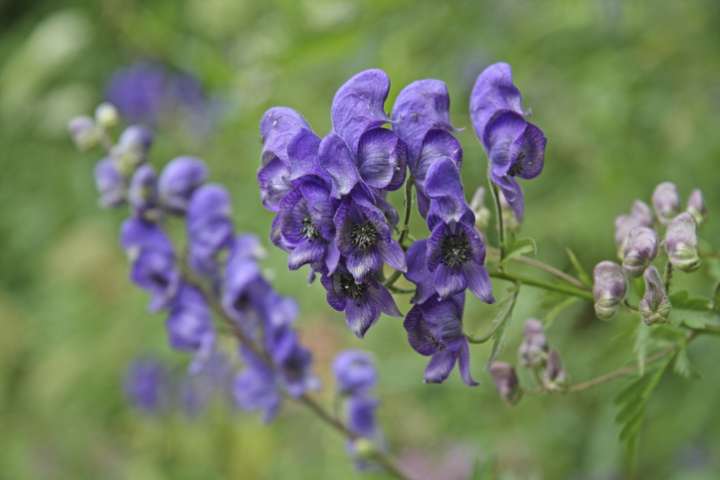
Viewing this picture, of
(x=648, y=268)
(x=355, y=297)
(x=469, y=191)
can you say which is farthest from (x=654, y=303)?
(x=469, y=191)

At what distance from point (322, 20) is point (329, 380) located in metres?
2.01

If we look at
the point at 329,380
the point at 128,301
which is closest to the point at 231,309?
the point at 329,380

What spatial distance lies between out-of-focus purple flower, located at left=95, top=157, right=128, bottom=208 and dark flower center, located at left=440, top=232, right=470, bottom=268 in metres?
1.22

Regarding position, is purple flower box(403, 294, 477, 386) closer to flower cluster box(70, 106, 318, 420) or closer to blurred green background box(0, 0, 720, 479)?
blurred green background box(0, 0, 720, 479)

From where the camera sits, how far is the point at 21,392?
6.12 metres

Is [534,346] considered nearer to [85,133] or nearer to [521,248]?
[521,248]

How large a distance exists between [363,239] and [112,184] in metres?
1.20

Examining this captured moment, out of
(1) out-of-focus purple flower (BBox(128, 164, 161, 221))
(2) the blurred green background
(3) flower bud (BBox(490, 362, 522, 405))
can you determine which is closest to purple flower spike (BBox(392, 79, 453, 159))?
(3) flower bud (BBox(490, 362, 522, 405))

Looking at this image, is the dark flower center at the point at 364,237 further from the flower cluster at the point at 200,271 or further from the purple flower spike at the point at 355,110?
the flower cluster at the point at 200,271

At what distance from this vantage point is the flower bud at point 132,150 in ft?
7.59

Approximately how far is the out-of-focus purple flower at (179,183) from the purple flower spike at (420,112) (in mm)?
962

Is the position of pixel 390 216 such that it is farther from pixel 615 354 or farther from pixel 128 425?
pixel 128 425

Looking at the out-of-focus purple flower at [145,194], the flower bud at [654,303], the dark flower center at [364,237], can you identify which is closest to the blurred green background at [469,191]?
the out-of-focus purple flower at [145,194]

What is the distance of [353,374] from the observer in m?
2.44
